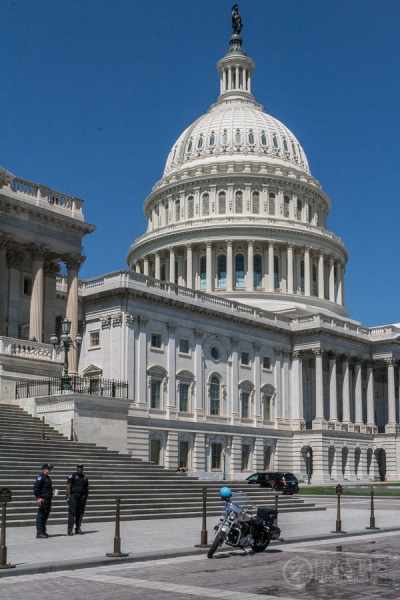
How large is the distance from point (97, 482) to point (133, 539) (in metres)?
9.06

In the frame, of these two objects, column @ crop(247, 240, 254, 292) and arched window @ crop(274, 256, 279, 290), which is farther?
arched window @ crop(274, 256, 279, 290)

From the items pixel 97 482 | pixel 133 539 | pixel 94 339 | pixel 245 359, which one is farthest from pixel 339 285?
pixel 133 539

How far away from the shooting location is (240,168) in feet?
346

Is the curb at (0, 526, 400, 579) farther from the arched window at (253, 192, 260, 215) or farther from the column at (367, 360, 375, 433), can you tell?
the arched window at (253, 192, 260, 215)

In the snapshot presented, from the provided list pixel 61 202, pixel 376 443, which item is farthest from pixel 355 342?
pixel 61 202

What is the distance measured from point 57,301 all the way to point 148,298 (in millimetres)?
7217

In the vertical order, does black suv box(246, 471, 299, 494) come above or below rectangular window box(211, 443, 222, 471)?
below

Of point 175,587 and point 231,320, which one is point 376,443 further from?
point 175,587

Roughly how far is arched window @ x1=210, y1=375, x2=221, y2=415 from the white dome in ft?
135

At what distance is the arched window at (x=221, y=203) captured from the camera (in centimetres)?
10319

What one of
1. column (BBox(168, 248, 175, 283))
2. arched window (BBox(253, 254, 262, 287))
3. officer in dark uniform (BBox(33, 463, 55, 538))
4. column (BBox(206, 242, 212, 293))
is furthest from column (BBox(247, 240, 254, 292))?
officer in dark uniform (BBox(33, 463, 55, 538))

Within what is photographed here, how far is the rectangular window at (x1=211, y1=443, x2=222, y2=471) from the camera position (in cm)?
7094

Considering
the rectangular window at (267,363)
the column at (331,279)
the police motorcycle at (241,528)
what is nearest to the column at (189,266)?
the column at (331,279)

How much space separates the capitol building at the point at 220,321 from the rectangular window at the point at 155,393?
0.52ft
